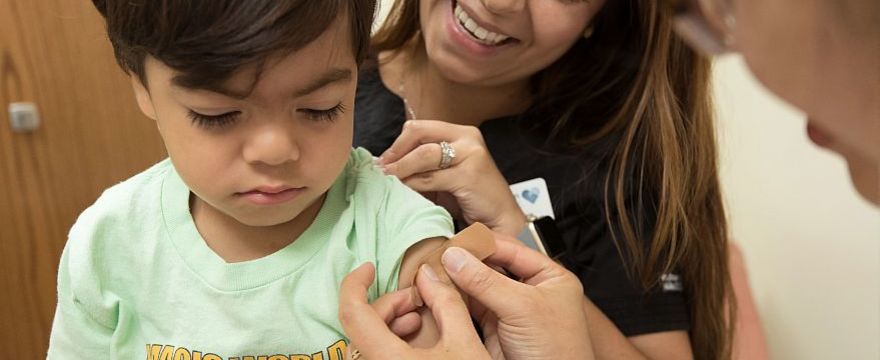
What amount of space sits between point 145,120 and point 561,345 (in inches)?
38.6

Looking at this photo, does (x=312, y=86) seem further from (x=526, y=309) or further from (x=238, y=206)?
(x=526, y=309)

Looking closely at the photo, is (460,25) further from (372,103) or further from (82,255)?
(82,255)

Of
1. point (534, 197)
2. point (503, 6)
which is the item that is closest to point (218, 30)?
point (503, 6)

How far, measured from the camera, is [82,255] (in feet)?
2.99

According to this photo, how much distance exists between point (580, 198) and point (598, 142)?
0.35 feet

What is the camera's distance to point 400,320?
0.89 metres

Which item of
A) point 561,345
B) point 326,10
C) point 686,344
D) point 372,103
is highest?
point 326,10

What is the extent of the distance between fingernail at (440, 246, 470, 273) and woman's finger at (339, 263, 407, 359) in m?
0.10

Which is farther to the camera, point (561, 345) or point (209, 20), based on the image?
point (561, 345)

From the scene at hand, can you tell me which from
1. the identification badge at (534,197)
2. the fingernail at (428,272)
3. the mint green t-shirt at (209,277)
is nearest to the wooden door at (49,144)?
the mint green t-shirt at (209,277)

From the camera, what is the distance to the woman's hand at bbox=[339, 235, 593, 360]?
0.83 m

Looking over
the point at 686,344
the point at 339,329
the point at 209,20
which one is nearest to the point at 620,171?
the point at 686,344

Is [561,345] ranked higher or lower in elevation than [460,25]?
lower

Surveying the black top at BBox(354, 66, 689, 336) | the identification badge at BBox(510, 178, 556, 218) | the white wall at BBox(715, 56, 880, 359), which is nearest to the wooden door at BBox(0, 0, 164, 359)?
the black top at BBox(354, 66, 689, 336)
